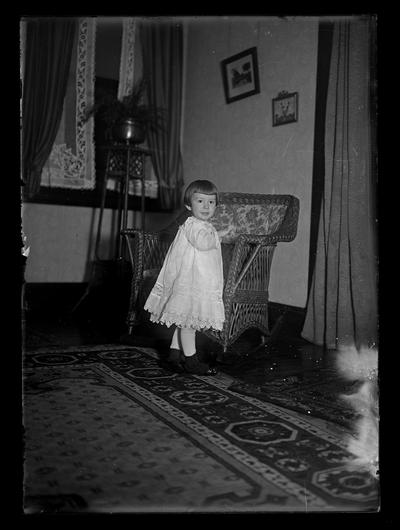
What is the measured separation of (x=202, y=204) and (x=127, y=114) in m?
2.53

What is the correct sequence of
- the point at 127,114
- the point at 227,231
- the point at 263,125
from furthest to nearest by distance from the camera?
the point at 127,114, the point at 263,125, the point at 227,231

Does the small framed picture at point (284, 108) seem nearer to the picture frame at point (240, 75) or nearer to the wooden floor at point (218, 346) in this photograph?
the picture frame at point (240, 75)

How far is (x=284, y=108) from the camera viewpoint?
12.8 feet

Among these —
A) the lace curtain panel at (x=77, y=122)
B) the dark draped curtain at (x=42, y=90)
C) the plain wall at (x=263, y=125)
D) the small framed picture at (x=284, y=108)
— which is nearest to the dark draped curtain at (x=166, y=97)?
the plain wall at (x=263, y=125)

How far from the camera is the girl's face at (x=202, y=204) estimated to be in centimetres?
247

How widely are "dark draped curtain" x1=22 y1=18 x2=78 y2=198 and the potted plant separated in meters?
0.36

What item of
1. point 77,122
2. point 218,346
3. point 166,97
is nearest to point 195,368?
point 218,346

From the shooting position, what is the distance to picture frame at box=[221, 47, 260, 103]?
13.8 ft

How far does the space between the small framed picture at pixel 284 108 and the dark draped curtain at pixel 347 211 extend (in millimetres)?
673

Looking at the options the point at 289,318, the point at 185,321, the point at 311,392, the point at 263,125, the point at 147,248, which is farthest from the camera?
the point at 263,125

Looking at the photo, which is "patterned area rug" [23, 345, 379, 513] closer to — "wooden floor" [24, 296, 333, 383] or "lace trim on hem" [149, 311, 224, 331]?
"lace trim on hem" [149, 311, 224, 331]

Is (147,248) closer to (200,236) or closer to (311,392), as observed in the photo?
(200,236)
